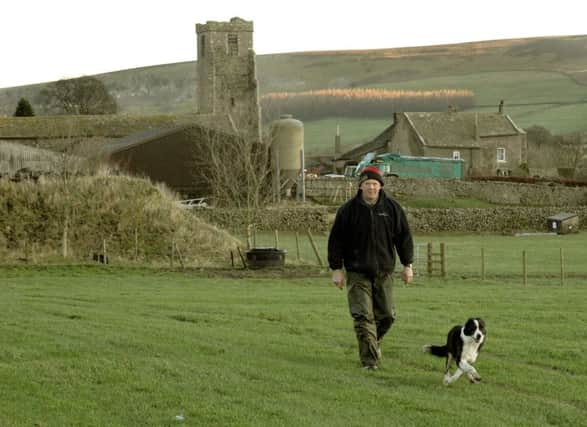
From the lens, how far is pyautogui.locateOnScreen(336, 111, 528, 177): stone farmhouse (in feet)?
328

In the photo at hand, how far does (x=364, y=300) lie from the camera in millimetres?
12516

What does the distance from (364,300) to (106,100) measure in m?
116


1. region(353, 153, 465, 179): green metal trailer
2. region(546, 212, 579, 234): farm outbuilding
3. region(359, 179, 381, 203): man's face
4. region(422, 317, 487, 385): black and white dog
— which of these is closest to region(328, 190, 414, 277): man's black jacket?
region(359, 179, 381, 203): man's face

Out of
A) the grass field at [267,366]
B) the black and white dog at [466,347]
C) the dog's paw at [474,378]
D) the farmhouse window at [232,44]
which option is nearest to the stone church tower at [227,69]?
the farmhouse window at [232,44]

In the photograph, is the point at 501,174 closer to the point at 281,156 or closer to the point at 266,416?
the point at 281,156

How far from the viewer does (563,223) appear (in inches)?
2734

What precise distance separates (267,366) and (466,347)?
237cm

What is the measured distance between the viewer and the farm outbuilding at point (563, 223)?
69.4 m

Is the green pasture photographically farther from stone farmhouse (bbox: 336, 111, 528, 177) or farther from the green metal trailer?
stone farmhouse (bbox: 336, 111, 528, 177)

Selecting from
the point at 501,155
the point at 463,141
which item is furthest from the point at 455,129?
the point at 501,155

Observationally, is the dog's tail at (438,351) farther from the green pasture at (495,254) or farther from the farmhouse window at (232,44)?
the farmhouse window at (232,44)

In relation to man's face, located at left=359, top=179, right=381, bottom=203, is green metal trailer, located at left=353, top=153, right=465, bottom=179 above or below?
above

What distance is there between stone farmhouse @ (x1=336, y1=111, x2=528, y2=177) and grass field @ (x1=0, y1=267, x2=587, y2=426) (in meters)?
79.4

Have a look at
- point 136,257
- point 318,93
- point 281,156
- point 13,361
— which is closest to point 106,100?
point 281,156
